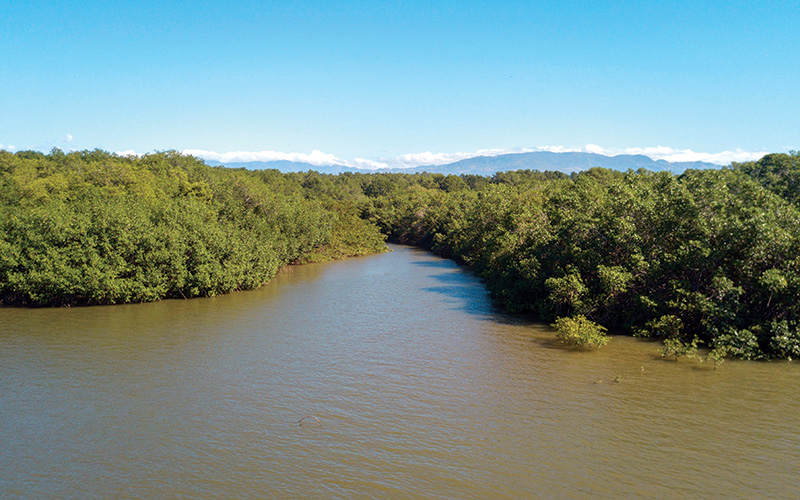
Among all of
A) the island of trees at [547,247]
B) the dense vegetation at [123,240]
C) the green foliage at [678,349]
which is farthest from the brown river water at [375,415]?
the dense vegetation at [123,240]

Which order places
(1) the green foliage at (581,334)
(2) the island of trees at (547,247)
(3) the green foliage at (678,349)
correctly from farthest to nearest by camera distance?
(1) the green foliage at (581,334) < (2) the island of trees at (547,247) < (3) the green foliage at (678,349)

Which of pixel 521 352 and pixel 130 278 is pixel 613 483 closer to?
pixel 521 352

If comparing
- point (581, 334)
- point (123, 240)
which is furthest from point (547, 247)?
point (123, 240)

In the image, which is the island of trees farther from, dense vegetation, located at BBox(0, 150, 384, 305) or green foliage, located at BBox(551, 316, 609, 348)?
green foliage, located at BBox(551, 316, 609, 348)

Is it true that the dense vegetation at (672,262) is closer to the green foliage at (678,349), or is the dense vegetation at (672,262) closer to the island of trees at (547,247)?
the island of trees at (547,247)

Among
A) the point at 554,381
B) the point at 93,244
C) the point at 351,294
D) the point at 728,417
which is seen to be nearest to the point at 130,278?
the point at 93,244

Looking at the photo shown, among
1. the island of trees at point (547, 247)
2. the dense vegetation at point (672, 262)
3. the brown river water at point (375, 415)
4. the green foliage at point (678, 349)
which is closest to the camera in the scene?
the brown river water at point (375, 415)
